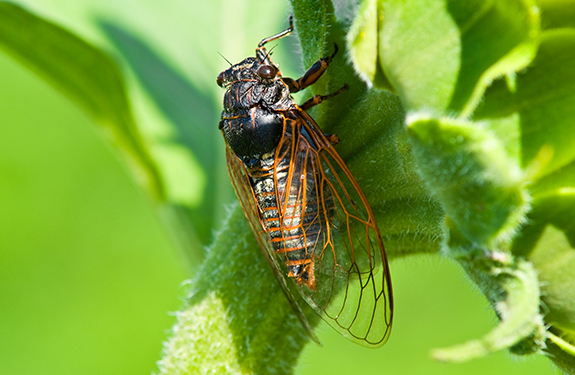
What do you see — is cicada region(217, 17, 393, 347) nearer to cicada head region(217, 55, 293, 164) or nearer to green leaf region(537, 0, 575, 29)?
cicada head region(217, 55, 293, 164)

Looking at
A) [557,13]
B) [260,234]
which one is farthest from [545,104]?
[260,234]

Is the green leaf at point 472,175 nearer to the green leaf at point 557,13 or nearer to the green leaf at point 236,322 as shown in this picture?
the green leaf at point 557,13

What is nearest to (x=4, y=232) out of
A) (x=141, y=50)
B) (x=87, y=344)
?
(x=87, y=344)

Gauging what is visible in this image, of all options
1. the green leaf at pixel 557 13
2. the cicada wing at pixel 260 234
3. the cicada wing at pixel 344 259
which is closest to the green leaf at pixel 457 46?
the green leaf at pixel 557 13

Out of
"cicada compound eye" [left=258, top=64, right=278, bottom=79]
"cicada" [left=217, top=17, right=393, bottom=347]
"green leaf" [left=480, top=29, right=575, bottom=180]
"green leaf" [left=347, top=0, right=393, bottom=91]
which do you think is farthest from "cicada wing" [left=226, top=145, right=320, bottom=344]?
"green leaf" [left=480, top=29, right=575, bottom=180]

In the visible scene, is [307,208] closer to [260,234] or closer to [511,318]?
[260,234]

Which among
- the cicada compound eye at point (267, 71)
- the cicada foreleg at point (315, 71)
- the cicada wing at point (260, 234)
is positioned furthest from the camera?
the cicada compound eye at point (267, 71)
